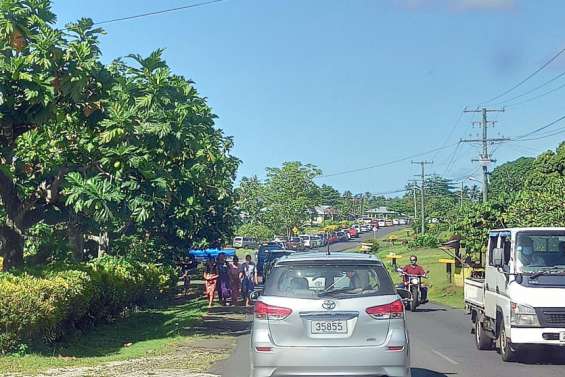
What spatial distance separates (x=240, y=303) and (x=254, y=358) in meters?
19.9

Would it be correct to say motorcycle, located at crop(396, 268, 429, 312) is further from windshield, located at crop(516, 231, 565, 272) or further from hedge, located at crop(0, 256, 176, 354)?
windshield, located at crop(516, 231, 565, 272)

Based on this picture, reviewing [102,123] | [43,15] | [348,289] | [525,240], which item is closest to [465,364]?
[525,240]

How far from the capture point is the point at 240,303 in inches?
1142

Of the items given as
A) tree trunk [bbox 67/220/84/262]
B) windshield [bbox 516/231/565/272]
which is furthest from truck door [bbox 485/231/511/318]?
tree trunk [bbox 67/220/84/262]

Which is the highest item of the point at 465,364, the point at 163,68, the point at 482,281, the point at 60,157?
the point at 163,68

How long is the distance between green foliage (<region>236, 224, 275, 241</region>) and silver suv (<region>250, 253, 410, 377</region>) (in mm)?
67011

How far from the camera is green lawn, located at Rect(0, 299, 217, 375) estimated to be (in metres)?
13.2

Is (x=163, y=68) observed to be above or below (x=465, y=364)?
above

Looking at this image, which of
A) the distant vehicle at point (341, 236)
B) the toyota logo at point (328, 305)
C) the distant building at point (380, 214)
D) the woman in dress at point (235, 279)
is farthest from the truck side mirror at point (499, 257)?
the distant building at point (380, 214)

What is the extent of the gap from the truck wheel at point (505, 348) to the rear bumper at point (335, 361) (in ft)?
16.0

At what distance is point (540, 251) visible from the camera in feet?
45.3

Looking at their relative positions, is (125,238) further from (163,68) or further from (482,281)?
(482,281)

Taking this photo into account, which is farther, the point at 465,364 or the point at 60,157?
the point at 60,157

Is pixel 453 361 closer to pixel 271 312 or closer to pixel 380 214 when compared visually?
pixel 271 312
